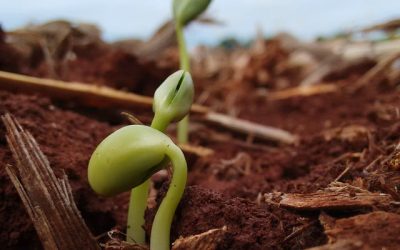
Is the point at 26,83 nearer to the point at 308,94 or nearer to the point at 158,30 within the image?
the point at 158,30

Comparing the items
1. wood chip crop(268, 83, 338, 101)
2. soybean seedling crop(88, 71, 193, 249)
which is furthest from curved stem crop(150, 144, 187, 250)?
wood chip crop(268, 83, 338, 101)

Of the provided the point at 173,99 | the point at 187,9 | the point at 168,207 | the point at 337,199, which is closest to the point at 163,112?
the point at 173,99

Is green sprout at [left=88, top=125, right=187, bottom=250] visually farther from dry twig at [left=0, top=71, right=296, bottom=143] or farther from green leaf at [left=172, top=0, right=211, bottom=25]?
green leaf at [left=172, top=0, right=211, bottom=25]

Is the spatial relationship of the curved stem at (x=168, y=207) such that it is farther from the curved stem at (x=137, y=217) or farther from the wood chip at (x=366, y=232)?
the wood chip at (x=366, y=232)

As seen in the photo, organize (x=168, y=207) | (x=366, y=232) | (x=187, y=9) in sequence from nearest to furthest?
(x=366, y=232), (x=168, y=207), (x=187, y=9)

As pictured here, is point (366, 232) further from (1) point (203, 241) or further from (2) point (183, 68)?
(2) point (183, 68)

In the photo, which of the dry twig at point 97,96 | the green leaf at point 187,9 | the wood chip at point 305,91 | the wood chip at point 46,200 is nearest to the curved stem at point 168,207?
the wood chip at point 46,200
